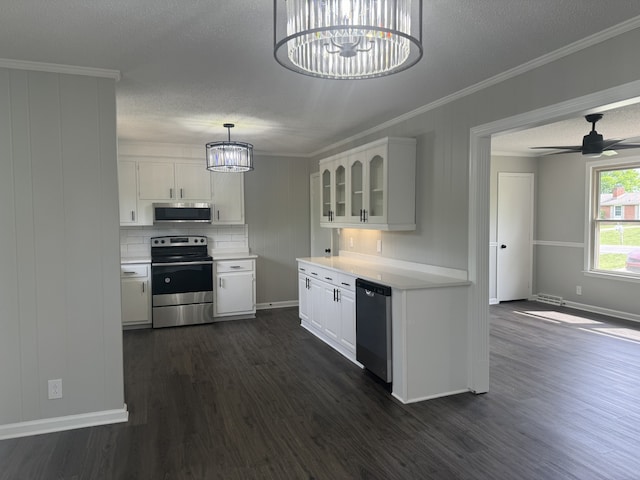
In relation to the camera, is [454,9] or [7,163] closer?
[454,9]

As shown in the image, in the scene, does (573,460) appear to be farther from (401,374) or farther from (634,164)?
(634,164)

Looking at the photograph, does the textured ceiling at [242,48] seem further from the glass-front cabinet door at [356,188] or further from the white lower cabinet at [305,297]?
the white lower cabinet at [305,297]

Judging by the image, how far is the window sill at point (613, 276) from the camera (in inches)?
230

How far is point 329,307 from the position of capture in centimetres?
471

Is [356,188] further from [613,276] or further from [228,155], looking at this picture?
[613,276]

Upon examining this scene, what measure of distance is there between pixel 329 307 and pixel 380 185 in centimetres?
142

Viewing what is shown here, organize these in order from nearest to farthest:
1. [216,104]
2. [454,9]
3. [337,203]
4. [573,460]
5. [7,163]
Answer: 1. [454,9]
2. [573,460]
3. [7,163]
4. [216,104]
5. [337,203]

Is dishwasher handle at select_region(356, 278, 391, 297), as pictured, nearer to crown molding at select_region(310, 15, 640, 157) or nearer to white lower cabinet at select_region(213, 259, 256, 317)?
crown molding at select_region(310, 15, 640, 157)

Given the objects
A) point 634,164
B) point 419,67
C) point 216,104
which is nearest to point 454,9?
point 419,67

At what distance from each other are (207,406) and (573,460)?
2438mm

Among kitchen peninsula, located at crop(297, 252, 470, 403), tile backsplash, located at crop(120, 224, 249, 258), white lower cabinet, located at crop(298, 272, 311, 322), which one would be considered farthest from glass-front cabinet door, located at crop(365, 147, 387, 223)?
tile backsplash, located at crop(120, 224, 249, 258)

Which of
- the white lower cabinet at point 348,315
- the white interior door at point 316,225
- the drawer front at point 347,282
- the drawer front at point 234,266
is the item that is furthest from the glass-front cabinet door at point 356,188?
the drawer front at point 234,266

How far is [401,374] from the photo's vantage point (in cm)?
338

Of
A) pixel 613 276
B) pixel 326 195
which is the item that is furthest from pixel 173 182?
pixel 613 276
